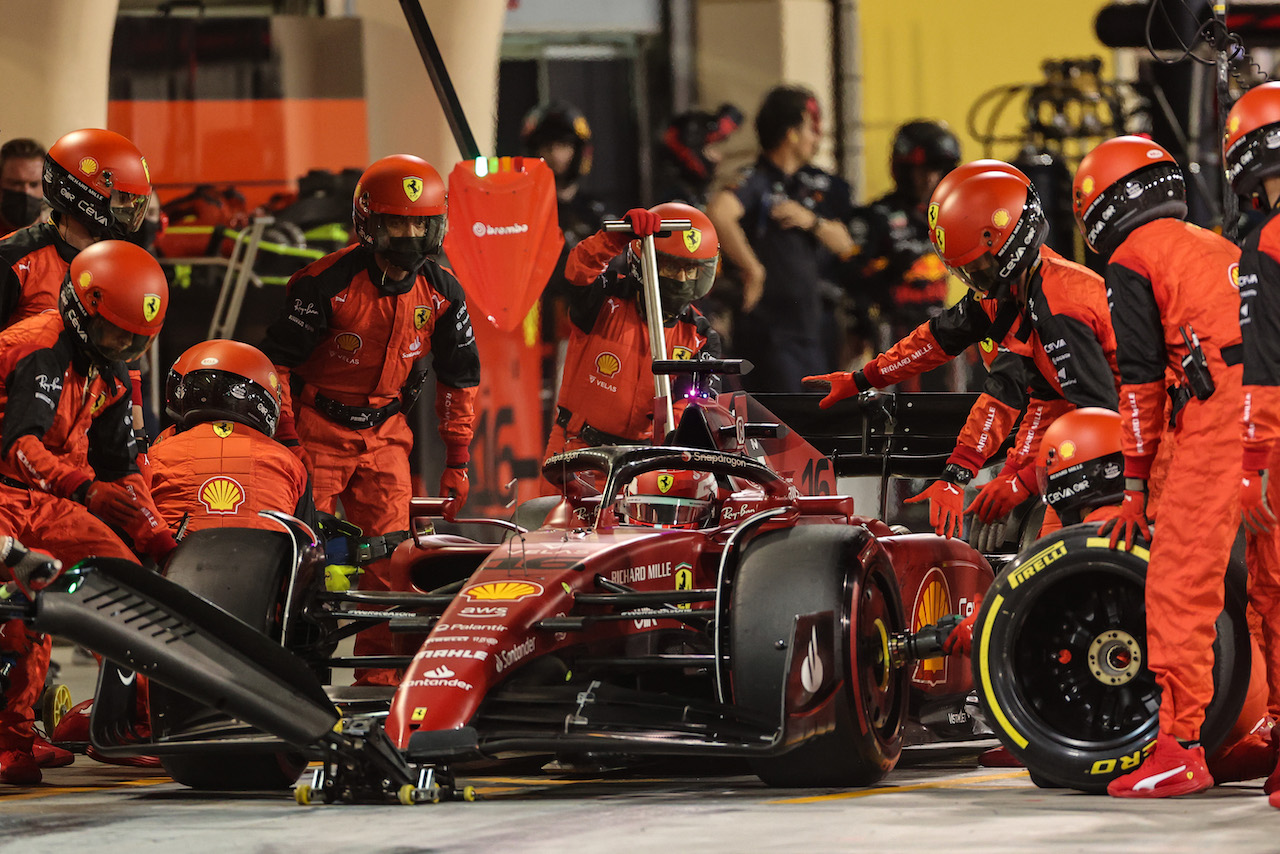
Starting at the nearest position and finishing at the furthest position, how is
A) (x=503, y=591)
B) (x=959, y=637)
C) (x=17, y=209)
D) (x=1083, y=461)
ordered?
(x=503, y=591) → (x=959, y=637) → (x=1083, y=461) → (x=17, y=209)

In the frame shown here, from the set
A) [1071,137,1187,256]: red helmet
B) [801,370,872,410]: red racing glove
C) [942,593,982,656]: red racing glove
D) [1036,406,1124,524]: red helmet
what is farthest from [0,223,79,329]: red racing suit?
[1071,137,1187,256]: red helmet

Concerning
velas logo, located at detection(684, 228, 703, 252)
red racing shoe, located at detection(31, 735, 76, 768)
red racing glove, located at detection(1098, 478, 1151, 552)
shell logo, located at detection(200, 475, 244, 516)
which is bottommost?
red racing shoe, located at detection(31, 735, 76, 768)

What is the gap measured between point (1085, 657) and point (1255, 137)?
171 cm

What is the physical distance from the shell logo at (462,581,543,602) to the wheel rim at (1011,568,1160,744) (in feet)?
5.02

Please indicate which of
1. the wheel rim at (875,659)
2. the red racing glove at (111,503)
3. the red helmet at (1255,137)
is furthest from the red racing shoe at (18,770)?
the red helmet at (1255,137)

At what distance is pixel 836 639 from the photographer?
6062 millimetres

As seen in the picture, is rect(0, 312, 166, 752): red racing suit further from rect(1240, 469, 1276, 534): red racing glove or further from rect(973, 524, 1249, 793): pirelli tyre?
rect(1240, 469, 1276, 534): red racing glove

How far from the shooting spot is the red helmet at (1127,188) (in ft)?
20.6

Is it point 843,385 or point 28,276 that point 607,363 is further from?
point 28,276

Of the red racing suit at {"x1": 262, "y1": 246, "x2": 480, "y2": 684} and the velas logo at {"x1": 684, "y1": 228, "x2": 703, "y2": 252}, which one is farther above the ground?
the velas logo at {"x1": 684, "y1": 228, "x2": 703, "y2": 252}

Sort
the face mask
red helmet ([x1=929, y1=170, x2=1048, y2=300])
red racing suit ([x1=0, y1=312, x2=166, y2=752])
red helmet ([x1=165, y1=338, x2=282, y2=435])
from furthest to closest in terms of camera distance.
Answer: the face mask < red helmet ([x1=165, y1=338, x2=282, y2=435]) < red helmet ([x1=929, y1=170, x2=1048, y2=300]) < red racing suit ([x1=0, y1=312, x2=166, y2=752])

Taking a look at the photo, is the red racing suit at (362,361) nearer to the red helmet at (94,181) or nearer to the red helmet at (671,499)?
the red helmet at (94,181)

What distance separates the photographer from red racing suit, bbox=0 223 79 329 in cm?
809

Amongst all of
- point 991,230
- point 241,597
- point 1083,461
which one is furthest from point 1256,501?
point 241,597
